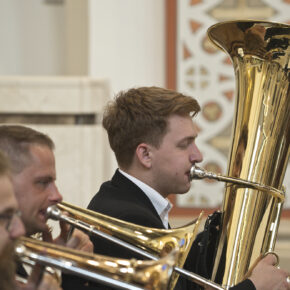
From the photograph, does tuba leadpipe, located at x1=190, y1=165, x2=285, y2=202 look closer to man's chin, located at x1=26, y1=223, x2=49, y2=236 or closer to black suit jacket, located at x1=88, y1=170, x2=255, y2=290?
black suit jacket, located at x1=88, y1=170, x2=255, y2=290

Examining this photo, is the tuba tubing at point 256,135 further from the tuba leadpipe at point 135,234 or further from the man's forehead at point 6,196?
the man's forehead at point 6,196

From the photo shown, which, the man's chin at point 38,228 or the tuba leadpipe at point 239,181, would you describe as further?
the tuba leadpipe at point 239,181

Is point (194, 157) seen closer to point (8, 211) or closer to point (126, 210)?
point (126, 210)

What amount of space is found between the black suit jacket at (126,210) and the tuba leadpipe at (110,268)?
554mm

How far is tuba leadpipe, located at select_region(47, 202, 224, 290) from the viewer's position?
6.06 ft

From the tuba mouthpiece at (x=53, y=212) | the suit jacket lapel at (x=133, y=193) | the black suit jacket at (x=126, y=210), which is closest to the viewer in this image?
the tuba mouthpiece at (x=53, y=212)

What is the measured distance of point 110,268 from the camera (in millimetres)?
1443

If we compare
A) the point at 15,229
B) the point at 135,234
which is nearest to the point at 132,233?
the point at 135,234

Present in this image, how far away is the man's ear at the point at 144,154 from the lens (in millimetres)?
2348

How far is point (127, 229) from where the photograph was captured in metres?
1.92

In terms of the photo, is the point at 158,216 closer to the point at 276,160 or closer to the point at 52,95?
the point at 276,160

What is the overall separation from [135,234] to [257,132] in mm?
622

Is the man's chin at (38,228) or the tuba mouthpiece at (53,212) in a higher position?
the tuba mouthpiece at (53,212)

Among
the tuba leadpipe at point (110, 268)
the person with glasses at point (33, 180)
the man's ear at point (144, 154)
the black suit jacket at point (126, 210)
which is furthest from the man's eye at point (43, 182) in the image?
A: the man's ear at point (144, 154)
